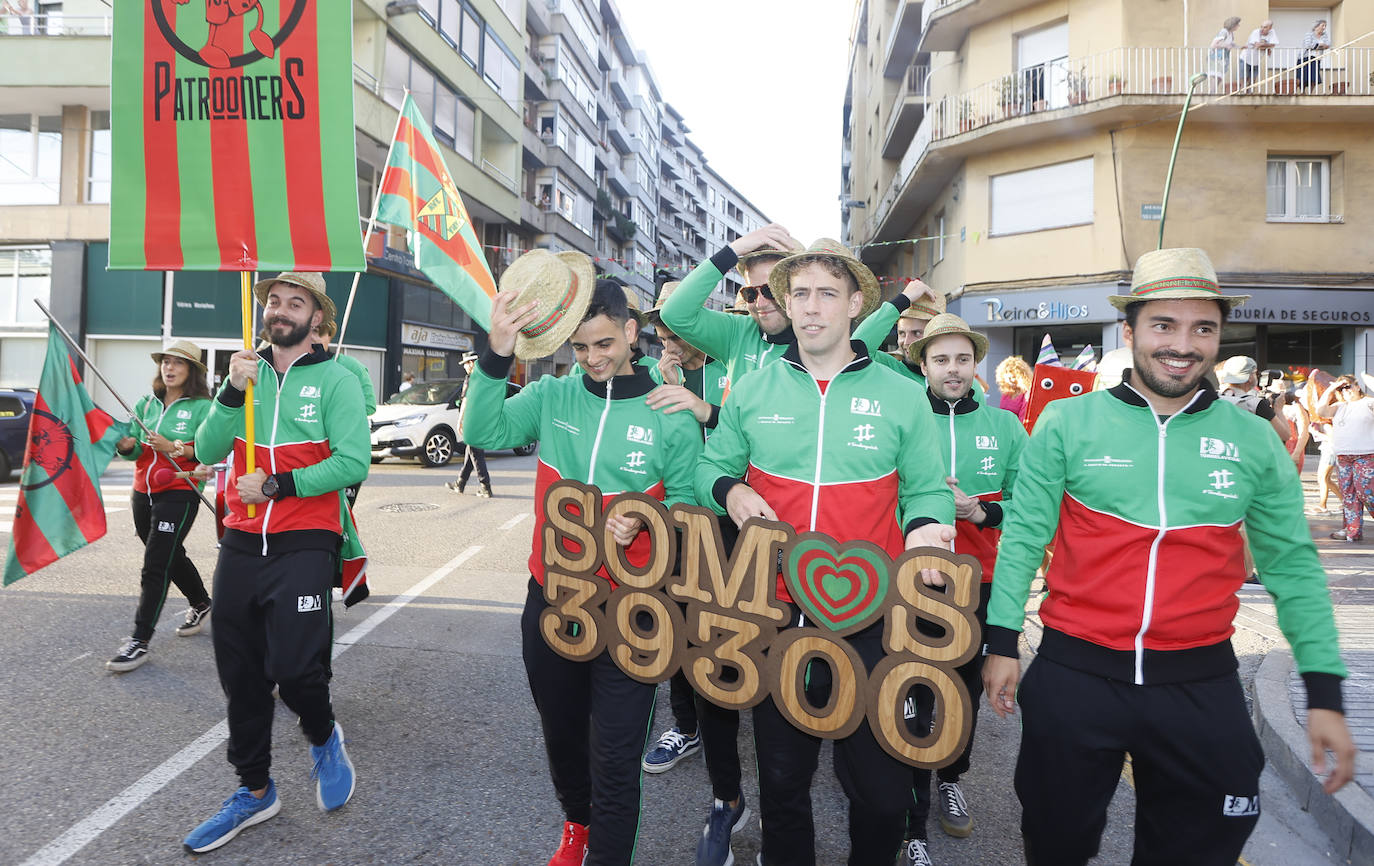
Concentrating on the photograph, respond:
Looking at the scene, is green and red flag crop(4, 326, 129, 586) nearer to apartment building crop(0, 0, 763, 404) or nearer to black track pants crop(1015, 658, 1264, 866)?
black track pants crop(1015, 658, 1264, 866)

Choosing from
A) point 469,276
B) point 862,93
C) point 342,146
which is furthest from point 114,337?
point 862,93

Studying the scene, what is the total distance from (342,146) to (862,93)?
143 feet

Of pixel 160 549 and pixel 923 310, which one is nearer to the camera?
pixel 923 310

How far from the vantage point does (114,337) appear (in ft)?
72.0

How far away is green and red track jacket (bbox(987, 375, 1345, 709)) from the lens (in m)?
2.26

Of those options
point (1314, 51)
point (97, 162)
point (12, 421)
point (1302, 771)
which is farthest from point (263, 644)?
point (97, 162)

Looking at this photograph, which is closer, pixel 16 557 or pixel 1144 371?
Result: pixel 1144 371

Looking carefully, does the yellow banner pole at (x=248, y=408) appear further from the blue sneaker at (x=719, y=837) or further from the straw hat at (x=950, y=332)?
the straw hat at (x=950, y=332)

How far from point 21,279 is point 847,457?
26896 mm

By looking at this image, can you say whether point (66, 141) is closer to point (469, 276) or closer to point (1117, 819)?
point (469, 276)

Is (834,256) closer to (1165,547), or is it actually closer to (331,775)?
(1165,547)

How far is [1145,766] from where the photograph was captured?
7.39ft

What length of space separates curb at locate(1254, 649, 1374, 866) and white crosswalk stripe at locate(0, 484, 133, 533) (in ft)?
36.0

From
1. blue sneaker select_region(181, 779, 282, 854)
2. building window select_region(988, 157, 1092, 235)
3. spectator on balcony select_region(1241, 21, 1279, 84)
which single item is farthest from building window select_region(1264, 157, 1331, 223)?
blue sneaker select_region(181, 779, 282, 854)
